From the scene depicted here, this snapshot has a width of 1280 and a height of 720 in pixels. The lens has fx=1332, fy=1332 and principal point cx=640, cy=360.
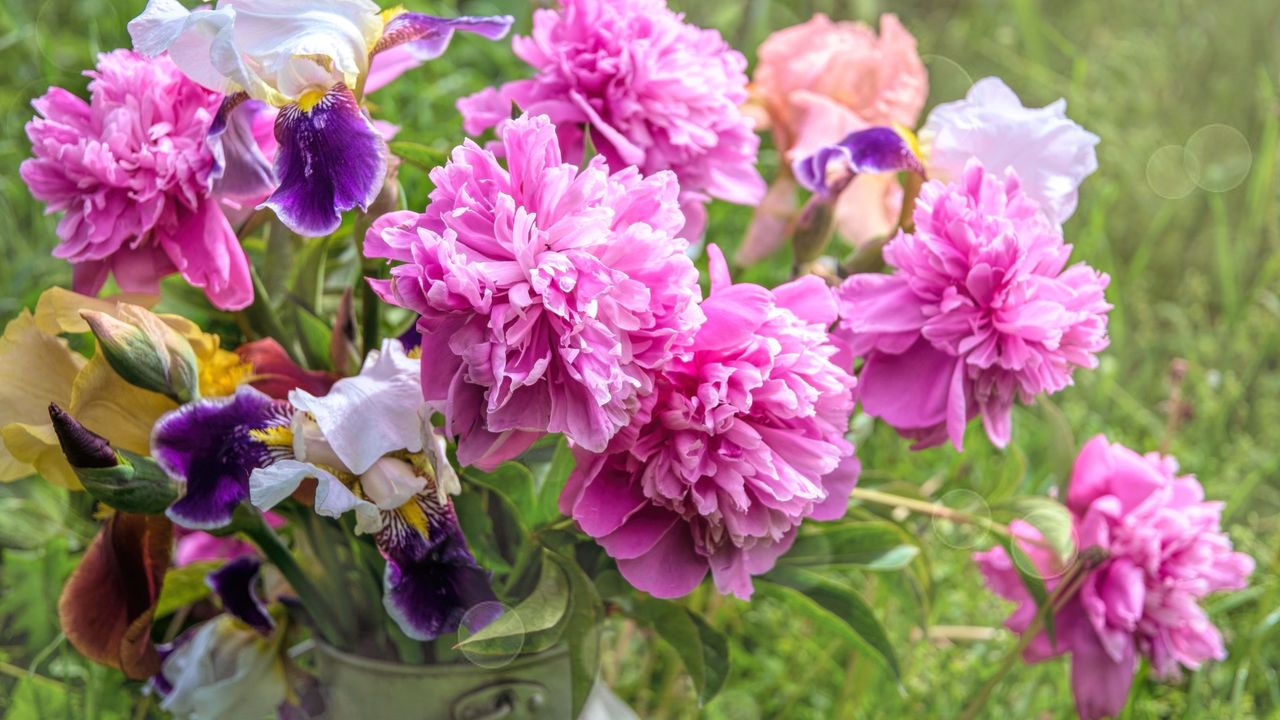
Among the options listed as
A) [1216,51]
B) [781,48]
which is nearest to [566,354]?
[781,48]

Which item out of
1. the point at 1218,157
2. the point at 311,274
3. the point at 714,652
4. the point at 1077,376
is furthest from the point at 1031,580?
the point at 1218,157

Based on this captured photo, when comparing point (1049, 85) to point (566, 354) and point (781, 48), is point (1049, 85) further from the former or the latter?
point (566, 354)

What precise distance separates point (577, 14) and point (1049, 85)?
1.07 metres

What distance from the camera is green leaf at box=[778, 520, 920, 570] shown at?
610 millimetres

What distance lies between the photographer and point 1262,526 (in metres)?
1.07

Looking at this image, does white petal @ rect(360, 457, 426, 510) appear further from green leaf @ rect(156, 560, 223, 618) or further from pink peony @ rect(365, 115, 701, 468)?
green leaf @ rect(156, 560, 223, 618)

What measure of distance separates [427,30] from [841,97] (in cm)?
24

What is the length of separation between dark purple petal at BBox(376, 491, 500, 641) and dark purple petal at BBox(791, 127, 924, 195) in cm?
22

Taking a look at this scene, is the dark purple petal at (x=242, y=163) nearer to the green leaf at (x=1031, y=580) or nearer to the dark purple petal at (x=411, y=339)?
the dark purple petal at (x=411, y=339)

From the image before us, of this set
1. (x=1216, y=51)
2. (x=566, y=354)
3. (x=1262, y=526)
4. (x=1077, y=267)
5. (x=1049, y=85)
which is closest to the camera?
(x=566, y=354)

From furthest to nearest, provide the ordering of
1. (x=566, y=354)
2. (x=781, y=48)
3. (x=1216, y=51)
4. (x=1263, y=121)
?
1. (x=1216, y=51)
2. (x=1263, y=121)
3. (x=781, y=48)
4. (x=566, y=354)

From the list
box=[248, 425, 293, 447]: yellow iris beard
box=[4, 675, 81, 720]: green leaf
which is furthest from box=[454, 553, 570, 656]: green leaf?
box=[4, 675, 81, 720]: green leaf

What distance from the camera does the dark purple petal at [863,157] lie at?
22.6 inches

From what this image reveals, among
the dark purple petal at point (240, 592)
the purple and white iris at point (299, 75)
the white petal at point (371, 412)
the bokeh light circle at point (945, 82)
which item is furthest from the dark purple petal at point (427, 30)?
the bokeh light circle at point (945, 82)
